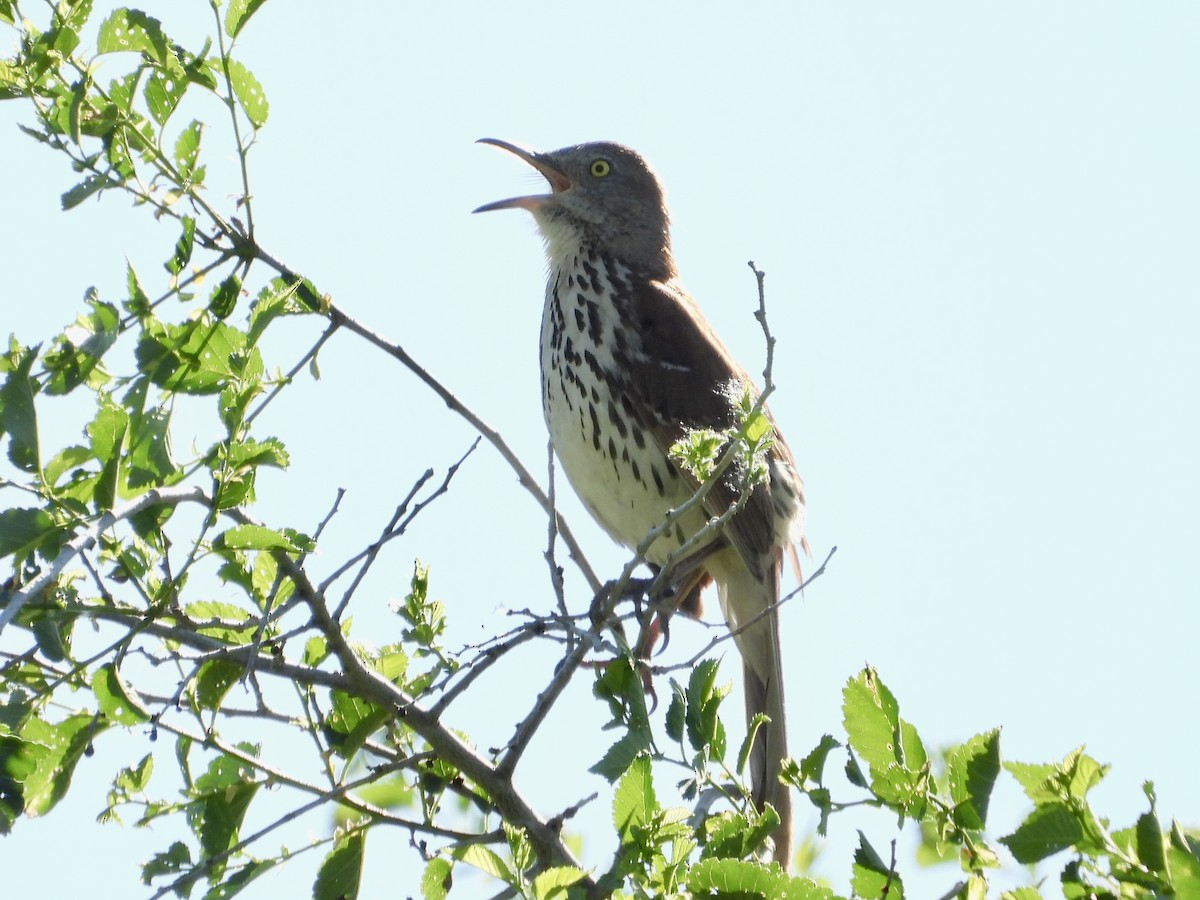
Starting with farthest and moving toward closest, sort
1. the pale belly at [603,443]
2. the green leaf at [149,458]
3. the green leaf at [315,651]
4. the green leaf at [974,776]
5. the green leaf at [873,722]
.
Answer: the pale belly at [603,443] → the green leaf at [315,651] → the green leaf at [149,458] → the green leaf at [873,722] → the green leaf at [974,776]

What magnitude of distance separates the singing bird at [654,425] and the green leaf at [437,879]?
207 cm

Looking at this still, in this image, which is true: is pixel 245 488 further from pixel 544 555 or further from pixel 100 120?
pixel 544 555

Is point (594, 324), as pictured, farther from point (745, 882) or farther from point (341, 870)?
point (745, 882)

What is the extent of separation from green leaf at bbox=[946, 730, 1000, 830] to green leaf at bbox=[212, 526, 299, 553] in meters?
1.29

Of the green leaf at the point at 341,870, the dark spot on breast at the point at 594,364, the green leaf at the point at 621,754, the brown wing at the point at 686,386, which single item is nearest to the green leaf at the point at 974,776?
the green leaf at the point at 621,754

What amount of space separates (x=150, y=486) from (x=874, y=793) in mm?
1387

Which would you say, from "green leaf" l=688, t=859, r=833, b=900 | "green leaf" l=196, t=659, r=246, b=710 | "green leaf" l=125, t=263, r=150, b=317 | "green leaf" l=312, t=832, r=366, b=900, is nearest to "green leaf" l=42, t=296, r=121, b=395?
"green leaf" l=125, t=263, r=150, b=317

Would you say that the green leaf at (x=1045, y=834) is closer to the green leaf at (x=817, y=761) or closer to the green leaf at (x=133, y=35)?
the green leaf at (x=817, y=761)

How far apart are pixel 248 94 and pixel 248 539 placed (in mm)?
993

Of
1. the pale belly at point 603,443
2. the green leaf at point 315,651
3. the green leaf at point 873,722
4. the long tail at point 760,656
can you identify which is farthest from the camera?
the pale belly at point 603,443

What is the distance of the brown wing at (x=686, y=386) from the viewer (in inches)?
218

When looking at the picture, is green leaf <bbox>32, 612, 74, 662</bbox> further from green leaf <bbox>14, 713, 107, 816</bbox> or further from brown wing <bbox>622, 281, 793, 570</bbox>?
brown wing <bbox>622, 281, 793, 570</bbox>

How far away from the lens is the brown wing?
5531mm

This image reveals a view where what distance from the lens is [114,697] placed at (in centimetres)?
277
